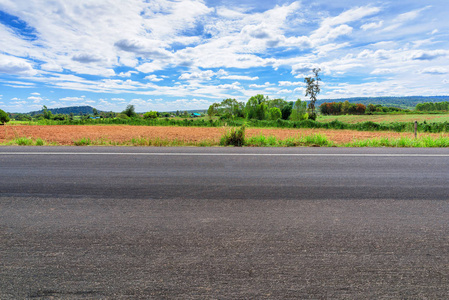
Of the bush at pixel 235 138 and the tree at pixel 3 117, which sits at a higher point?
the tree at pixel 3 117

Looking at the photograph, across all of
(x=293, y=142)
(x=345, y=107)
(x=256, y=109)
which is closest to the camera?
(x=293, y=142)

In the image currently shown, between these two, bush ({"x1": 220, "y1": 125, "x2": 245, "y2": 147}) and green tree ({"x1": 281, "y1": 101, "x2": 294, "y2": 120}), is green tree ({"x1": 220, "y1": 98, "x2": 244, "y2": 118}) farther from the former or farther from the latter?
bush ({"x1": 220, "y1": 125, "x2": 245, "y2": 147})

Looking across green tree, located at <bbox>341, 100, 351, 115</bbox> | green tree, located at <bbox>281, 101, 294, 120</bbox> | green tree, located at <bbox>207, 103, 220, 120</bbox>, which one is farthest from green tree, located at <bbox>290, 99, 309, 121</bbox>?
green tree, located at <bbox>341, 100, 351, 115</bbox>

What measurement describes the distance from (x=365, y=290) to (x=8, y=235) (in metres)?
3.24

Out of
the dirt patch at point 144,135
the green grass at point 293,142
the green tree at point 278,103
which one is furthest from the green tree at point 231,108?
the green grass at point 293,142

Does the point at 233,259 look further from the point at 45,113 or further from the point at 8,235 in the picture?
the point at 45,113

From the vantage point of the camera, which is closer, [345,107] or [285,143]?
[285,143]

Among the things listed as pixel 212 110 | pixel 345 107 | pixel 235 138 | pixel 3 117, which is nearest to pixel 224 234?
pixel 235 138

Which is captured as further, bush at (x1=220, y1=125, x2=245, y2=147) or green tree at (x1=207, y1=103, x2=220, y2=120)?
green tree at (x1=207, y1=103, x2=220, y2=120)

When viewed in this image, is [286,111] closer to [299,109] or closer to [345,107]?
[299,109]

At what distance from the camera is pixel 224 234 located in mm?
2639

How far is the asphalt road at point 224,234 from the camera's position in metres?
1.92

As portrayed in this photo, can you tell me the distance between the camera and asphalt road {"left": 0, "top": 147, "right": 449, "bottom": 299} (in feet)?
6.30

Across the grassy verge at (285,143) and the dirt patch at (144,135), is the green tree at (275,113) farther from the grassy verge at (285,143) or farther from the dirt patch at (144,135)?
the grassy verge at (285,143)
